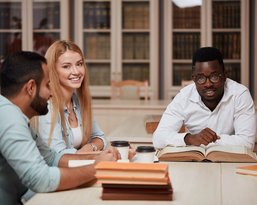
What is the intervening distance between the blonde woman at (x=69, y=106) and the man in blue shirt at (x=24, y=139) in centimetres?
43

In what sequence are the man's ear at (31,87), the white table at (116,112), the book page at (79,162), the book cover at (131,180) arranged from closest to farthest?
the book cover at (131,180) < the man's ear at (31,87) < the book page at (79,162) < the white table at (116,112)

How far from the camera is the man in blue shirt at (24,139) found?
1649mm

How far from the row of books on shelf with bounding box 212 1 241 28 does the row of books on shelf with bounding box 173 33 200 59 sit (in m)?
0.27

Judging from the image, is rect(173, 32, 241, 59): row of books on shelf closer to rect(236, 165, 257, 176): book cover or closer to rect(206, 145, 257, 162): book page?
rect(206, 145, 257, 162): book page

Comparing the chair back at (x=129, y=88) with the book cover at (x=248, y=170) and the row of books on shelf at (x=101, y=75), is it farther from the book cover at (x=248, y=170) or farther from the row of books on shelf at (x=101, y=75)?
the book cover at (x=248, y=170)

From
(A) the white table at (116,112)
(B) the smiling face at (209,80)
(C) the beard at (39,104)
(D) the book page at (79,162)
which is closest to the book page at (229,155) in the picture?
(B) the smiling face at (209,80)

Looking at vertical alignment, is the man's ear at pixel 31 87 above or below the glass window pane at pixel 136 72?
below

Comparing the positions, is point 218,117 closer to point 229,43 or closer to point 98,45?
point 229,43

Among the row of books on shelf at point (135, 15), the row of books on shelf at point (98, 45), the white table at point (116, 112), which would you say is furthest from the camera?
the row of books on shelf at point (98, 45)

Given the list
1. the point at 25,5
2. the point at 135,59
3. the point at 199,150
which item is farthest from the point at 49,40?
the point at 199,150

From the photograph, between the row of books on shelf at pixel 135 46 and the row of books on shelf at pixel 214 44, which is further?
the row of books on shelf at pixel 135 46

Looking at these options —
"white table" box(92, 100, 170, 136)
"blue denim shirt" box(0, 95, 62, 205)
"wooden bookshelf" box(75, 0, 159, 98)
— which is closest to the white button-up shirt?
"blue denim shirt" box(0, 95, 62, 205)

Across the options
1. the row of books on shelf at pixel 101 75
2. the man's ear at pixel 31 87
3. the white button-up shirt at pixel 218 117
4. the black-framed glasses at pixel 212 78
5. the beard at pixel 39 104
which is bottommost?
the white button-up shirt at pixel 218 117

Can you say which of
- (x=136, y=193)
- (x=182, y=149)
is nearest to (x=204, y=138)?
(x=182, y=149)
